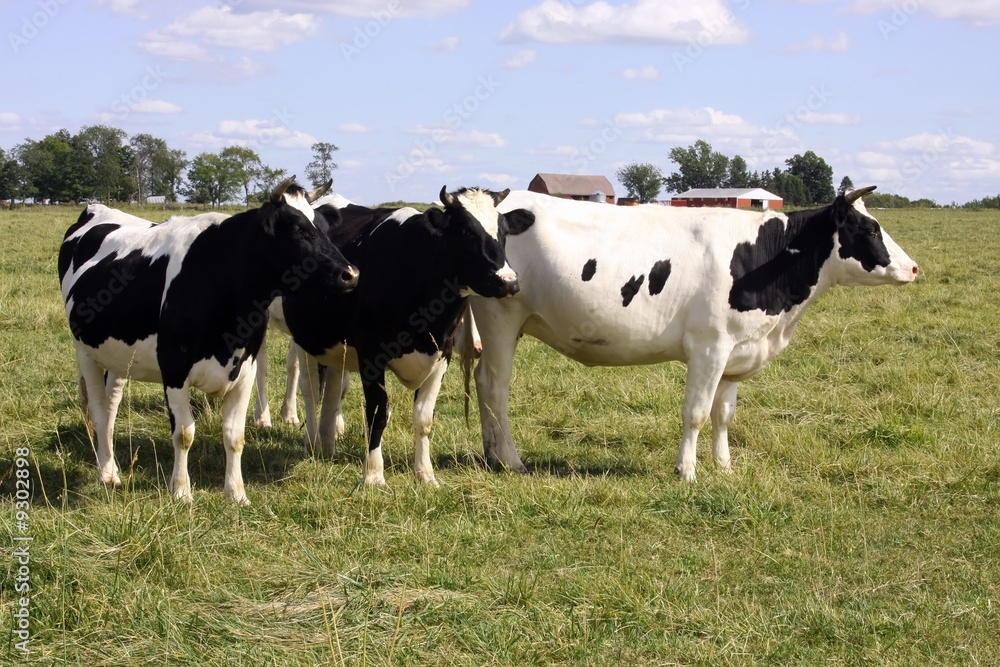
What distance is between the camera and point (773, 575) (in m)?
5.71

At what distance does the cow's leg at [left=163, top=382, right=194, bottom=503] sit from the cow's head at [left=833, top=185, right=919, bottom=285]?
5.02 meters

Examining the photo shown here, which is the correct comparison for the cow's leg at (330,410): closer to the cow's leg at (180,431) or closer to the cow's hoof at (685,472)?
the cow's leg at (180,431)

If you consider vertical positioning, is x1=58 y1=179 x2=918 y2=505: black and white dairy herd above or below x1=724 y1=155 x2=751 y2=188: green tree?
below

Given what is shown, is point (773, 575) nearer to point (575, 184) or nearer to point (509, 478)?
point (509, 478)

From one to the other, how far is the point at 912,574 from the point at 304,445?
501 centimetres

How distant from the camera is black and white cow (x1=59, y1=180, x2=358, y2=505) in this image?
6652 mm

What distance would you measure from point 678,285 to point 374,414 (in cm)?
250

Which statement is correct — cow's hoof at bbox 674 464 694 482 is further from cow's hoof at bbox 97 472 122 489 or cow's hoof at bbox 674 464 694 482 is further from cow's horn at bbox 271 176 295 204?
cow's hoof at bbox 97 472 122 489

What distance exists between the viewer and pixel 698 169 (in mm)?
115250

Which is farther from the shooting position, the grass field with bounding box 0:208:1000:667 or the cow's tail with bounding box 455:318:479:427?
the cow's tail with bounding box 455:318:479:427

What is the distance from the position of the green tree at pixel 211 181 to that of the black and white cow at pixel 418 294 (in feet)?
168

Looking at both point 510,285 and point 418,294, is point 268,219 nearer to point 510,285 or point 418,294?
point 418,294

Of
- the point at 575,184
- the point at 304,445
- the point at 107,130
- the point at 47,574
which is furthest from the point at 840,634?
the point at 107,130

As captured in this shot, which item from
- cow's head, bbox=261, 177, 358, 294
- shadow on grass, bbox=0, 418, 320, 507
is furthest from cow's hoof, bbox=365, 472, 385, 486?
cow's head, bbox=261, 177, 358, 294
